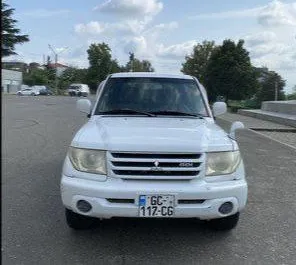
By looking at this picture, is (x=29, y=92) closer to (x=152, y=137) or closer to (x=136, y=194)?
(x=152, y=137)

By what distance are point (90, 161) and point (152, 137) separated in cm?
61

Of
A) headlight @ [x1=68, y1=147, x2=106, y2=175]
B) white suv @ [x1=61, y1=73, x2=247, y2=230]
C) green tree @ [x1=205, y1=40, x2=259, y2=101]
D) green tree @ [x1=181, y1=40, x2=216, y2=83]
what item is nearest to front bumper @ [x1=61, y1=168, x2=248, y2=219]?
white suv @ [x1=61, y1=73, x2=247, y2=230]

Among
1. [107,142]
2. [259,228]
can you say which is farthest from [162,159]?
[259,228]

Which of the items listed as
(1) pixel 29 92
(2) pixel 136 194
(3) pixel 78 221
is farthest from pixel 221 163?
(1) pixel 29 92

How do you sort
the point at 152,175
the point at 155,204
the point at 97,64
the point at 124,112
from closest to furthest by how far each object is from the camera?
the point at 155,204 < the point at 152,175 < the point at 124,112 < the point at 97,64

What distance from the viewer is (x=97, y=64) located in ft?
334

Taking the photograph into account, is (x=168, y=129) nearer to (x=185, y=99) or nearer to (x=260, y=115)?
(x=185, y=99)

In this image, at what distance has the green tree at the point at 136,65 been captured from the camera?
9956cm

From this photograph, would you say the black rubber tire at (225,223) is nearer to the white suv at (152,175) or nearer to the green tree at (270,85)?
the white suv at (152,175)

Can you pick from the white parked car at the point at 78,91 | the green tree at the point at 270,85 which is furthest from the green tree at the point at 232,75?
the white parked car at the point at 78,91

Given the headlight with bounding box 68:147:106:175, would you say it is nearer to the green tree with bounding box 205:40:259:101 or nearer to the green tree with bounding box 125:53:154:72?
the green tree with bounding box 205:40:259:101

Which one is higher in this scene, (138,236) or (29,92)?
(138,236)

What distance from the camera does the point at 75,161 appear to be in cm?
470

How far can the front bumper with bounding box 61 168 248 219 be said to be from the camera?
4395mm
